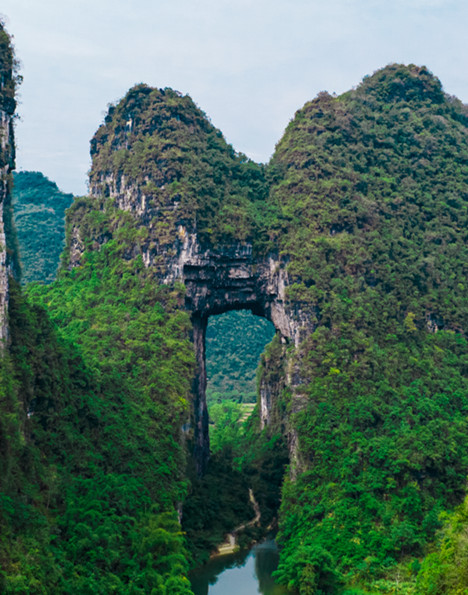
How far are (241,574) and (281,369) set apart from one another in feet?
38.1

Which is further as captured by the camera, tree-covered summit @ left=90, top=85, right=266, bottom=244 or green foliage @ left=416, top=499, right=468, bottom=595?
tree-covered summit @ left=90, top=85, right=266, bottom=244

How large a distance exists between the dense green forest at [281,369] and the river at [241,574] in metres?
0.77

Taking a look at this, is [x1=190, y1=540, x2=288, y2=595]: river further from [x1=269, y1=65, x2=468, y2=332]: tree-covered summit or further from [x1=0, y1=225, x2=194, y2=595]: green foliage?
[x1=269, y1=65, x2=468, y2=332]: tree-covered summit

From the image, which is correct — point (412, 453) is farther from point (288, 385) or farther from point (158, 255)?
point (158, 255)

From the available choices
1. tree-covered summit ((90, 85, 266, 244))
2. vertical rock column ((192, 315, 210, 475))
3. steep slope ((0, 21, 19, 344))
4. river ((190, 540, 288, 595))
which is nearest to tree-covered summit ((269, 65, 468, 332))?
tree-covered summit ((90, 85, 266, 244))

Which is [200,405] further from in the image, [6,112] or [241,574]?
[6,112]

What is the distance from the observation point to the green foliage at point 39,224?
49.4 meters

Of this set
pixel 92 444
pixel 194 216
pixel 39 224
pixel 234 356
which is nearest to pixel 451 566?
pixel 92 444

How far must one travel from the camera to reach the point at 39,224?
174 ft

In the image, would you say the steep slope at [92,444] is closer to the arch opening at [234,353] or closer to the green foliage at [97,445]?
the green foliage at [97,445]

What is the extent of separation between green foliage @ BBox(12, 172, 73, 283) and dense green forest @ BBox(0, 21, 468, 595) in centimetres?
1269

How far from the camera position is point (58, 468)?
20.7m

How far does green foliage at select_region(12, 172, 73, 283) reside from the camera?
49406 mm

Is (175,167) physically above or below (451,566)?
above
